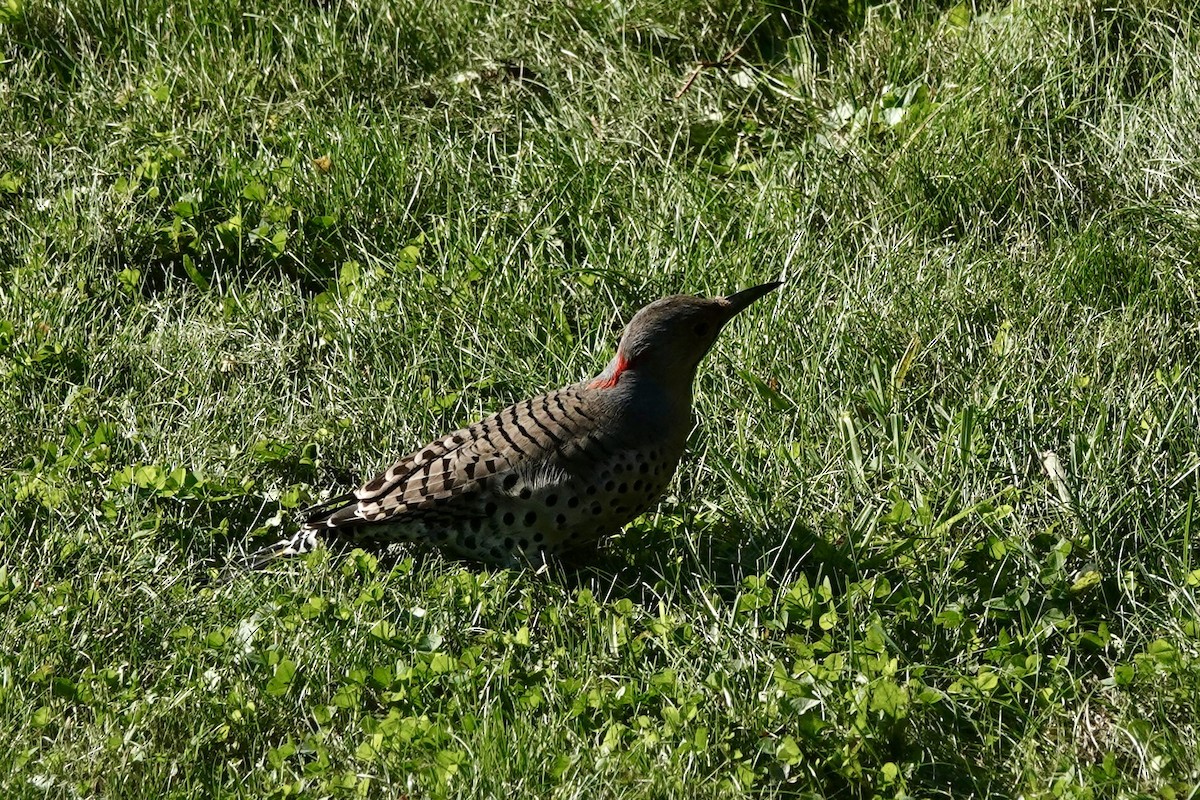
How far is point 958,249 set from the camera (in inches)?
235

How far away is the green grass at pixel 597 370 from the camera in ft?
13.3

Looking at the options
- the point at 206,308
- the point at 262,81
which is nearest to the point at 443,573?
the point at 206,308

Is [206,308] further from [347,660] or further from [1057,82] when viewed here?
[1057,82]

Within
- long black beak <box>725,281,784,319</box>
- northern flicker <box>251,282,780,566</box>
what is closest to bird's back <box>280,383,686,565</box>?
northern flicker <box>251,282,780,566</box>

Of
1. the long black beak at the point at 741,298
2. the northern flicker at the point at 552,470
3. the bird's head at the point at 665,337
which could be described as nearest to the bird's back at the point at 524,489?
the northern flicker at the point at 552,470

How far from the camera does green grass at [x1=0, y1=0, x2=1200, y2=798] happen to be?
13.3 ft

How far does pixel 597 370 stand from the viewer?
18.4 ft

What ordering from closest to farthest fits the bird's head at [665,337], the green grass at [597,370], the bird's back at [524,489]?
1. the green grass at [597,370]
2. the bird's back at [524,489]
3. the bird's head at [665,337]

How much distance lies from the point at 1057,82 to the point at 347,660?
3822mm

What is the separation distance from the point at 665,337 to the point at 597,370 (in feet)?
2.71

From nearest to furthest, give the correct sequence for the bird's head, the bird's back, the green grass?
the green grass < the bird's back < the bird's head

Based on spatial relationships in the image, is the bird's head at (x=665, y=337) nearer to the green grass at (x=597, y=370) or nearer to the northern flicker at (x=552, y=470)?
the northern flicker at (x=552, y=470)

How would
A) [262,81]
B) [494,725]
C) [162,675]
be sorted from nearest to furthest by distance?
[494,725] < [162,675] < [262,81]

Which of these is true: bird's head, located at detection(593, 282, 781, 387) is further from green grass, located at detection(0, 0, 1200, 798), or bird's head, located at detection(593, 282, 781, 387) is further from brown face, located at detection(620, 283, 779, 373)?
green grass, located at detection(0, 0, 1200, 798)
